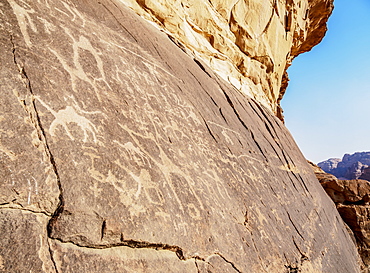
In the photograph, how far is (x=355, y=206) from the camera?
6.02 meters

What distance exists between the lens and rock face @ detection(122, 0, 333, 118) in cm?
476

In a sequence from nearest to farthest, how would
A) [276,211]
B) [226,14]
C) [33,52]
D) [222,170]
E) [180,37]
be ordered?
[33,52]
[222,170]
[276,211]
[180,37]
[226,14]

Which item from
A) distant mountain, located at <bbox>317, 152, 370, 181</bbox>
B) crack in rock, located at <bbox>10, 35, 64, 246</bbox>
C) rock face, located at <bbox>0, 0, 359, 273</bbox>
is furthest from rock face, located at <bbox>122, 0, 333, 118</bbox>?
distant mountain, located at <bbox>317, 152, 370, 181</bbox>

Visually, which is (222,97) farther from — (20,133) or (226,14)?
(226,14)

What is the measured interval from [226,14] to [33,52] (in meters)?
5.51

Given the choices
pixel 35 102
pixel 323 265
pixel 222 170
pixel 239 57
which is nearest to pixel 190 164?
pixel 222 170

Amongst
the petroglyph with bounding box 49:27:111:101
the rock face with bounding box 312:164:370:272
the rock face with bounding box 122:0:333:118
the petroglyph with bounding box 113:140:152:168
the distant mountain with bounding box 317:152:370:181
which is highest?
the distant mountain with bounding box 317:152:370:181

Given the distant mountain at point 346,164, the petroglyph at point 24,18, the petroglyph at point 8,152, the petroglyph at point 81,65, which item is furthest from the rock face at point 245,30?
the distant mountain at point 346,164

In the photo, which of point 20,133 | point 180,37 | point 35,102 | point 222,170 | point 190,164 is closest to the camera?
point 20,133

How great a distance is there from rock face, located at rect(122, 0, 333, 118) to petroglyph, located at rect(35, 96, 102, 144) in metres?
3.12

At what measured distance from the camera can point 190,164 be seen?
6.79 ft

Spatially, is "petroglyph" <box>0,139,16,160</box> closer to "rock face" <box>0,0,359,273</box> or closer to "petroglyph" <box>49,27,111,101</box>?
"rock face" <box>0,0,359,273</box>

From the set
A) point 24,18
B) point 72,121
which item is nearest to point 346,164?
point 72,121

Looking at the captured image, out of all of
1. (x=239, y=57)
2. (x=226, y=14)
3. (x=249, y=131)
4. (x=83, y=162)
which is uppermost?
(x=226, y=14)
